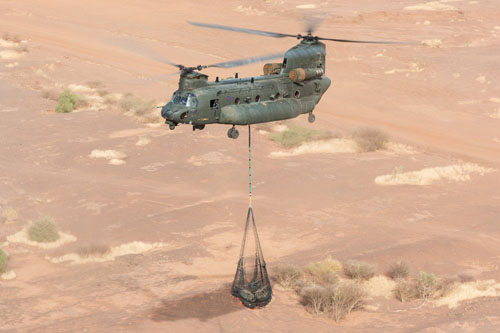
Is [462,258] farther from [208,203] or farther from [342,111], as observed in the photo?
[342,111]

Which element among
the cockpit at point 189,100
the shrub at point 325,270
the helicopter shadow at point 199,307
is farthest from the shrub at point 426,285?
the cockpit at point 189,100

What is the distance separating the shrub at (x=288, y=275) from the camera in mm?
30969

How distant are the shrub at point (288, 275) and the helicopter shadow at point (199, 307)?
218cm

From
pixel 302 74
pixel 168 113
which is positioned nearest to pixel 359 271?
pixel 302 74

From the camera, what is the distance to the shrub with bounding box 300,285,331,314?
28719mm

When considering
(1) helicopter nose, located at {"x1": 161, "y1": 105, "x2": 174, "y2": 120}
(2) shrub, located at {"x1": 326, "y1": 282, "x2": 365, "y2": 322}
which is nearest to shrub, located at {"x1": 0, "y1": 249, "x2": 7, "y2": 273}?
(1) helicopter nose, located at {"x1": 161, "y1": 105, "x2": 174, "y2": 120}

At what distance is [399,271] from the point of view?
31328mm

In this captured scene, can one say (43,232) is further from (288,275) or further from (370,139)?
(370,139)

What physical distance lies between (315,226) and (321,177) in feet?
23.9

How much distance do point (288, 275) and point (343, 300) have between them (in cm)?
334

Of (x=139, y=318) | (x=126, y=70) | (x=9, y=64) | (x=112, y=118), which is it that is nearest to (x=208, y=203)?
(x=139, y=318)

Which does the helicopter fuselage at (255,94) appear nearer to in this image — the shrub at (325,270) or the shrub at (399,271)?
the shrub at (325,270)

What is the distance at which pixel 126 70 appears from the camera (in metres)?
73.0

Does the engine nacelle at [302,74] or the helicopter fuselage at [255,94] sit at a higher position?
the engine nacelle at [302,74]
